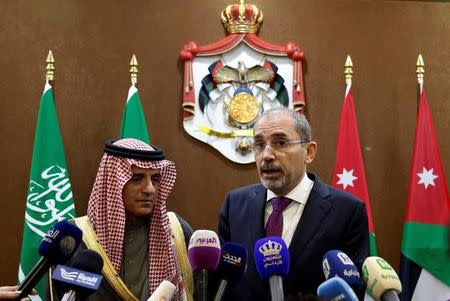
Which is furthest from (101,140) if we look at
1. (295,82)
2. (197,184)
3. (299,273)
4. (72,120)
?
(299,273)

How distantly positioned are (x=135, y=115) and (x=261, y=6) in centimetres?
133

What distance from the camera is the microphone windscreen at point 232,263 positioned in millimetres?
2235

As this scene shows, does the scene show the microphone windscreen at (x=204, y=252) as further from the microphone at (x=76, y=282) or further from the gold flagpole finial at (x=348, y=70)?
the gold flagpole finial at (x=348, y=70)

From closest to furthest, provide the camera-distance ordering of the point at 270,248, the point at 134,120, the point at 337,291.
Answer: the point at 337,291 → the point at 270,248 → the point at 134,120

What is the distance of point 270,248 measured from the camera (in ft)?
7.02

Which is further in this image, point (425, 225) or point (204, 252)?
point (425, 225)

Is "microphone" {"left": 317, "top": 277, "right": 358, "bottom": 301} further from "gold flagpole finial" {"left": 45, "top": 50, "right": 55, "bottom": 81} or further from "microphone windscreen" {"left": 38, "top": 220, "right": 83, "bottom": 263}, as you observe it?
"gold flagpole finial" {"left": 45, "top": 50, "right": 55, "bottom": 81}

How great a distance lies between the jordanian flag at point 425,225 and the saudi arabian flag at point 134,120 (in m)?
1.90

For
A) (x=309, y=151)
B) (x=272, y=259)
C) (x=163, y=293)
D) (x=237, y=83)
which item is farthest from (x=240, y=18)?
(x=163, y=293)

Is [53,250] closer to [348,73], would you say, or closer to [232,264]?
[232,264]

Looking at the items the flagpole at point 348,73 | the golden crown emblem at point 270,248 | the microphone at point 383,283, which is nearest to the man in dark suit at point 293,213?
the golden crown emblem at point 270,248

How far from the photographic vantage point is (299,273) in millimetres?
2662

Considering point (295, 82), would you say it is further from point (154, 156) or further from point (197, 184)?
point (154, 156)

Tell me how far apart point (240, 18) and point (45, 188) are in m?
1.87
